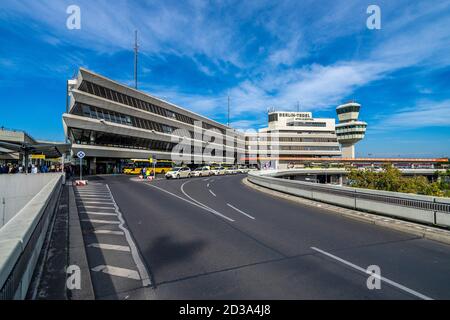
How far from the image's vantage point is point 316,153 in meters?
102

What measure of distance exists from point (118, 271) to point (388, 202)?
8734 mm

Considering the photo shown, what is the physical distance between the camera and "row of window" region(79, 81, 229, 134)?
40969 millimetres

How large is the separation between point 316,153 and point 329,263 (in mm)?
103603

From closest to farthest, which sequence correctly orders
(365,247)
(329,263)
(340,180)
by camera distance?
(329,263) → (365,247) → (340,180)

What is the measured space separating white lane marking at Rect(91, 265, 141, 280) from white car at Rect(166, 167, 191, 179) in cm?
3068

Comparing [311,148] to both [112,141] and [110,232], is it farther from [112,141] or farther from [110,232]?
[110,232]

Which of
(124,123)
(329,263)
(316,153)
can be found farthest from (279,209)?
(316,153)

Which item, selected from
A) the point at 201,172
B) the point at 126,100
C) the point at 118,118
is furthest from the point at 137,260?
the point at 126,100

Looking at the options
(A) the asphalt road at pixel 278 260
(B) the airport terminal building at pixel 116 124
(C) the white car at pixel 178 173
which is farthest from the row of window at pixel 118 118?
(A) the asphalt road at pixel 278 260

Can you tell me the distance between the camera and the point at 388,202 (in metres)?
8.77

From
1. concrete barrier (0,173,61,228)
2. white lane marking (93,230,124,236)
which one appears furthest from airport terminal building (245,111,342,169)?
white lane marking (93,230,124,236)

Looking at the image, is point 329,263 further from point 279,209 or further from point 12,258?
point 279,209

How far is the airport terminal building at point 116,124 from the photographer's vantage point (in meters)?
39.8
